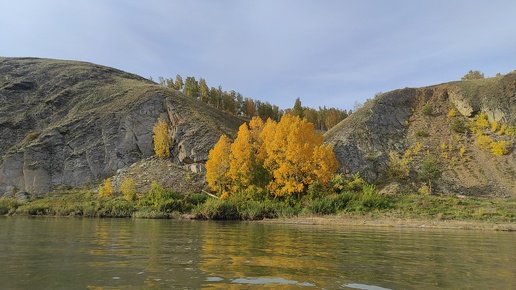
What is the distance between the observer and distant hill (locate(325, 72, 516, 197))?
202 feet

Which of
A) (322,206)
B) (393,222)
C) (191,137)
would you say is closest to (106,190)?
(191,137)

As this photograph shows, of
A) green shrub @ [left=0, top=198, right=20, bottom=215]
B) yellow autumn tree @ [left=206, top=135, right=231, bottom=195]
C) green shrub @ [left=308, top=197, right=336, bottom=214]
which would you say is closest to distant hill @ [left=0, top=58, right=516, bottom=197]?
yellow autumn tree @ [left=206, top=135, right=231, bottom=195]

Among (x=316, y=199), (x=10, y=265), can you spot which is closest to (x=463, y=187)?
(x=316, y=199)

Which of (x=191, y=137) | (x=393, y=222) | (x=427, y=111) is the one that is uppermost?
(x=427, y=111)

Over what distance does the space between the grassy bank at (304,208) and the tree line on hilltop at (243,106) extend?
79401 millimetres

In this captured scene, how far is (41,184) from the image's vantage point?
74.7 m

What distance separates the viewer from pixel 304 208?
161ft

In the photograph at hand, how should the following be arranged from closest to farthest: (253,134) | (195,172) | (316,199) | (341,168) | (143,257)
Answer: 1. (143,257)
2. (316,199)
3. (253,134)
4. (341,168)
5. (195,172)

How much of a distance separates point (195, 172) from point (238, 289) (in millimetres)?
66975

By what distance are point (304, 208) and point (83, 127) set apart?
63040 millimetres

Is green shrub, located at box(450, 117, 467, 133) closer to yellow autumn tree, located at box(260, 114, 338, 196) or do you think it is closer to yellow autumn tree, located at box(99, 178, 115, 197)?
yellow autumn tree, located at box(260, 114, 338, 196)

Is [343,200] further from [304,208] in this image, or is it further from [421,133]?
[421,133]

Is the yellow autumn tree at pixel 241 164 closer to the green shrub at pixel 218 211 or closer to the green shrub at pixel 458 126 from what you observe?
the green shrub at pixel 218 211

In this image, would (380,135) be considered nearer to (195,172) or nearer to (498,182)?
(498,182)
